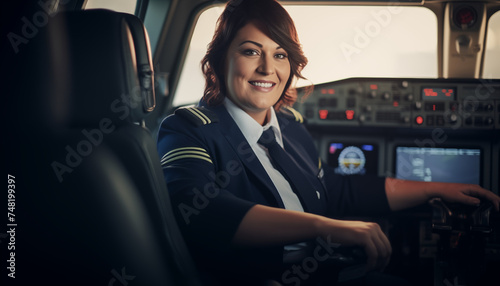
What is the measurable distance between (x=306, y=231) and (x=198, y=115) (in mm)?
437

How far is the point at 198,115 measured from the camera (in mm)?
1108

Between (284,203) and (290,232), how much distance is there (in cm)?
34

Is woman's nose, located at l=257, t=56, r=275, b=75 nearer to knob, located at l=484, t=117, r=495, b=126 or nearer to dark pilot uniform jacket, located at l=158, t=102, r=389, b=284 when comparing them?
dark pilot uniform jacket, located at l=158, t=102, r=389, b=284

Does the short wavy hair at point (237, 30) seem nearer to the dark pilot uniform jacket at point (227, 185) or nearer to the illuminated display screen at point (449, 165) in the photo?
the dark pilot uniform jacket at point (227, 185)

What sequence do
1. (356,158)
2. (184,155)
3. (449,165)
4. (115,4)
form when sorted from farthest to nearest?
(356,158), (449,165), (115,4), (184,155)

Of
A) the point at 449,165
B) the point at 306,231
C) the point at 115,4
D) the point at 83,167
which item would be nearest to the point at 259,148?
the point at 306,231

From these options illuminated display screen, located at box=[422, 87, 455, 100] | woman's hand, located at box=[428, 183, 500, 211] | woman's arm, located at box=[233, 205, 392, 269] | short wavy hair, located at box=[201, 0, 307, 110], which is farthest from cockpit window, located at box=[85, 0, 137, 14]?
illuminated display screen, located at box=[422, 87, 455, 100]

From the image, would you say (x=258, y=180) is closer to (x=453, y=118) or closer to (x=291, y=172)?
(x=291, y=172)

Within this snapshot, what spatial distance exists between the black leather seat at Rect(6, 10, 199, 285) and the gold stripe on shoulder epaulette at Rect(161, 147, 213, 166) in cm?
20

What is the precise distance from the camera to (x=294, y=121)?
1.54 meters

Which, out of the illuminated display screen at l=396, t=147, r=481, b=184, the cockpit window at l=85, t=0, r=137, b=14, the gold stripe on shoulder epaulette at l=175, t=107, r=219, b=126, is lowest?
the illuminated display screen at l=396, t=147, r=481, b=184

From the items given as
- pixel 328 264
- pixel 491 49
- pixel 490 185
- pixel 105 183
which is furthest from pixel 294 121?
pixel 491 49

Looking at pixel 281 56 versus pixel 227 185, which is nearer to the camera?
pixel 227 185

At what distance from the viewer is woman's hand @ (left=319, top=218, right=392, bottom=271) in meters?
0.77
